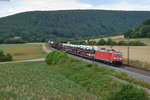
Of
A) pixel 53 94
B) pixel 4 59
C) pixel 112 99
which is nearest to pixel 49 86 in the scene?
pixel 53 94

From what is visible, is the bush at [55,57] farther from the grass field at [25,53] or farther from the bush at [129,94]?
the bush at [129,94]

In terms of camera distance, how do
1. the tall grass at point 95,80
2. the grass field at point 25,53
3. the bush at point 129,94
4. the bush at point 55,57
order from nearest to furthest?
the bush at point 129,94
the tall grass at point 95,80
the bush at point 55,57
the grass field at point 25,53

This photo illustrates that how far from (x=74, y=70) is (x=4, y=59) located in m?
38.5

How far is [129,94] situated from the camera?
17938 mm

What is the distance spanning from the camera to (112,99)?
760 inches

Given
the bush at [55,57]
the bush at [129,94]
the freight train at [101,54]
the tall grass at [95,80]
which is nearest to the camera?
the bush at [129,94]

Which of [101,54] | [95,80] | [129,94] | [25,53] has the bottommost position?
[25,53]

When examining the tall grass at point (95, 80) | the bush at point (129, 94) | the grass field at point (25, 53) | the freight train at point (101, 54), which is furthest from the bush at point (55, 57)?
the bush at point (129, 94)

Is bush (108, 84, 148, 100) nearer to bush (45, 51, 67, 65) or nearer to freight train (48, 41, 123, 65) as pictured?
freight train (48, 41, 123, 65)

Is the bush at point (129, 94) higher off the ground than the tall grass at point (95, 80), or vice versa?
the bush at point (129, 94)

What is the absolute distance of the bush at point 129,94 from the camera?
57.4 ft

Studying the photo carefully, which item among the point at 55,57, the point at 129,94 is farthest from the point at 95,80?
the point at 55,57

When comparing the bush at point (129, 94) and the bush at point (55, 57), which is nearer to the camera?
the bush at point (129, 94)

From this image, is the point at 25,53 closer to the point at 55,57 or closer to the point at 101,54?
the point at 55,57
